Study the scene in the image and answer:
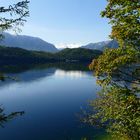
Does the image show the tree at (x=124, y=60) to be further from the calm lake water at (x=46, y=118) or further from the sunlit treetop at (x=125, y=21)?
the calm lake water at (x=46, y=118)

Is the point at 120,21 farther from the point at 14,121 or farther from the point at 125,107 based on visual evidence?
the point at 14,121

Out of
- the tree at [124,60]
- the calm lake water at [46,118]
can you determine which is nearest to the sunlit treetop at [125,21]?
the tree at [124,60]

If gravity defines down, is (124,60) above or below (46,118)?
above

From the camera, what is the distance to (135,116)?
19516mm

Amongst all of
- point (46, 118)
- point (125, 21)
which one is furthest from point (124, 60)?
point (46, 118)

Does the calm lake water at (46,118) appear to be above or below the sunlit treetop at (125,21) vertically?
below

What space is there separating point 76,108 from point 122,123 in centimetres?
6045

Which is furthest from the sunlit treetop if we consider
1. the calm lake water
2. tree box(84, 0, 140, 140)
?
the calm lake water

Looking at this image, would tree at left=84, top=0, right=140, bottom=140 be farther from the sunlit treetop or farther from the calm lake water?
the calm lake water

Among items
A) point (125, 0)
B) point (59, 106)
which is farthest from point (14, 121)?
point (125, 0)

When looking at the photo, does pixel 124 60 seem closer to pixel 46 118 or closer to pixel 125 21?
pixel 125 21

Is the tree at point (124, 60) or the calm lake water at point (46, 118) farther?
the calm lake water at point (46, 118)

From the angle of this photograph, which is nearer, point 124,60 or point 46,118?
point 124,60

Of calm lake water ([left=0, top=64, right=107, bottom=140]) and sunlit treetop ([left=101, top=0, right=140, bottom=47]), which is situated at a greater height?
sunlit treetop ([left=101, top=0, right=140, bottom=47])
